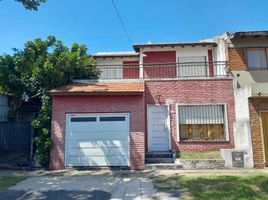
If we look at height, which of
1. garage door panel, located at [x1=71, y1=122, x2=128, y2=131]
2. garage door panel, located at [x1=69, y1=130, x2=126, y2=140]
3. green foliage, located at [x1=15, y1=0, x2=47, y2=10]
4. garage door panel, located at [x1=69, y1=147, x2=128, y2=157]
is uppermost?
green foliage, located at [x1=15, y1=0, x2=47, y2=10]

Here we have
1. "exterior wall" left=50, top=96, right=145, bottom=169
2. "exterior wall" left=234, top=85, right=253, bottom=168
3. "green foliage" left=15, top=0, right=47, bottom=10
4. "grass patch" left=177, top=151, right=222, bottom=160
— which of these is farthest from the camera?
"grass patch" left=177, top=151, right=222, bottom=160

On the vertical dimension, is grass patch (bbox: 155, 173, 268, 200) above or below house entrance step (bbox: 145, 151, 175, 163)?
below

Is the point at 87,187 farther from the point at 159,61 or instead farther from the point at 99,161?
the point at 159,61

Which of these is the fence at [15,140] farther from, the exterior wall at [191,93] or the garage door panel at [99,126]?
the exterior wall at [191,93]

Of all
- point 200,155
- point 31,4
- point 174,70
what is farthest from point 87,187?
point 174,70

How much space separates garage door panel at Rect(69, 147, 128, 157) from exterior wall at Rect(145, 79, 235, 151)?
287 centimetres

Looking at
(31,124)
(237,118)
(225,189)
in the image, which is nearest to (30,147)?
(31,124)

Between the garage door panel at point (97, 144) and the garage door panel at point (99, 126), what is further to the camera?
the garage door panel at point (99, 126)

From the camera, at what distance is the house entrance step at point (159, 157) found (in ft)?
39.3

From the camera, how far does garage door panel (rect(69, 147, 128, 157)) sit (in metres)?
11.6

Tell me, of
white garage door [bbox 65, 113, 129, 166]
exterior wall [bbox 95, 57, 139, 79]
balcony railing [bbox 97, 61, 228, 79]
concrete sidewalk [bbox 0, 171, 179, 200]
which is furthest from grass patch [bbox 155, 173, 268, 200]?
exterior wall [bbox 95, 57, 139, 79]

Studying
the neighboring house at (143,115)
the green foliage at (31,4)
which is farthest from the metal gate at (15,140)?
the green foliage at (31,4)

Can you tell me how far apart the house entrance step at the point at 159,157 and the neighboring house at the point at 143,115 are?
45 centimetres

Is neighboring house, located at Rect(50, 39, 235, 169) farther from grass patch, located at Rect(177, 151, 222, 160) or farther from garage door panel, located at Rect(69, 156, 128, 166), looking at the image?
grass patch, located at Rect(177, 151, 222, 160)
